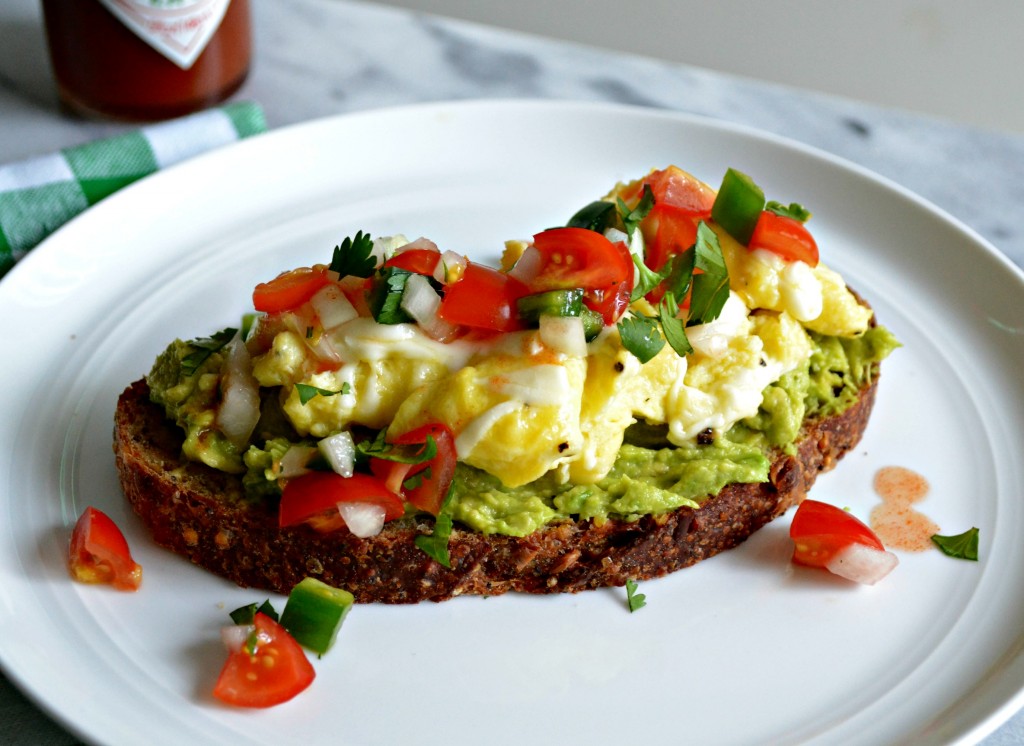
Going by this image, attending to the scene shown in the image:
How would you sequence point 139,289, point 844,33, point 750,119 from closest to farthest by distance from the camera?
point 139,289, point 750,119, point 844,33

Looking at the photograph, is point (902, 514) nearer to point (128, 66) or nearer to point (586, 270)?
point (586, 270)

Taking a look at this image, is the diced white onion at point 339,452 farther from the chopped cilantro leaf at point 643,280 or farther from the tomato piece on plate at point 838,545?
the tomato piece on plate at point 838,545

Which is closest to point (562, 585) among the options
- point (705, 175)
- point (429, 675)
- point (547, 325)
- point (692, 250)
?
point (429, 675)

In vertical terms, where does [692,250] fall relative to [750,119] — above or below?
above

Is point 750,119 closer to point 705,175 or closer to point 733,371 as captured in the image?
point 705,175

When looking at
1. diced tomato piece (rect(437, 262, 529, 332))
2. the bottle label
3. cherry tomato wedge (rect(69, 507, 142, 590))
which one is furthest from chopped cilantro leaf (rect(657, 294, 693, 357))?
the bottle label

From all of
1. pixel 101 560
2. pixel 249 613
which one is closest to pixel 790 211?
pixel 249 613
